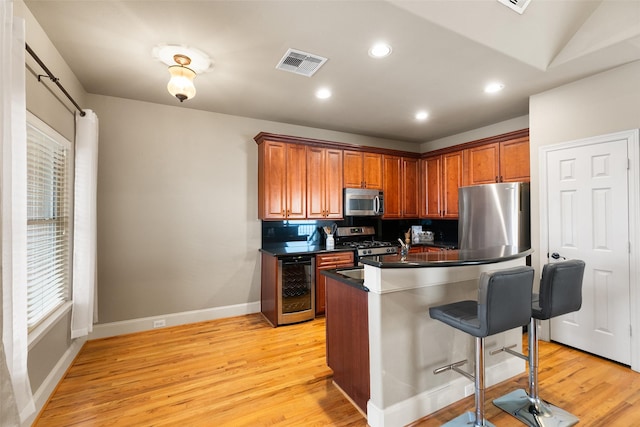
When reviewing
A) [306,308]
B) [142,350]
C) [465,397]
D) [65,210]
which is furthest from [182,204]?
[465,397]

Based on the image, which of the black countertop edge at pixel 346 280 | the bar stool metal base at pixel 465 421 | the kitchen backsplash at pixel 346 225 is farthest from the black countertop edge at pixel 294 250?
the bar stool metal base at pixel 465 421

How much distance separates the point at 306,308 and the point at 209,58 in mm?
3078

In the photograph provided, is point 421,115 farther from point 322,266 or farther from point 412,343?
point 412,343

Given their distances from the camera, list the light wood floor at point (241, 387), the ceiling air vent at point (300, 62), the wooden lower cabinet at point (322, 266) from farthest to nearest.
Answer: the wooden lower cabinet at point (322, 266)
the ceiling air vent at point (300, 62)
the light wood floor at point (241, 387)

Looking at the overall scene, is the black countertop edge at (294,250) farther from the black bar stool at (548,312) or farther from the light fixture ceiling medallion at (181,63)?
the black bar stool at (548,312)

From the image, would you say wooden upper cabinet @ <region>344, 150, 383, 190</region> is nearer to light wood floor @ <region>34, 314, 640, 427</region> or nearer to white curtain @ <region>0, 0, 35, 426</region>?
light wood floor @ <region>34, 314, 640, 427</region>

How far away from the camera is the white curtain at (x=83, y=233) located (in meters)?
2.72

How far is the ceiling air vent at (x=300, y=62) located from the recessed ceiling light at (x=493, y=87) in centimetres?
187

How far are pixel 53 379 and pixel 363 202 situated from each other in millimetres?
4012

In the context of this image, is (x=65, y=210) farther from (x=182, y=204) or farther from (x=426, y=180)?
(x=426, y=180)

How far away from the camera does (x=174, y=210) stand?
3762mm

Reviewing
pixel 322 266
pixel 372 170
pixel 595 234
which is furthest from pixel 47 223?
pixel 595 234

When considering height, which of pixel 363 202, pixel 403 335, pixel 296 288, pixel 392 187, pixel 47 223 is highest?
pixel 392 187

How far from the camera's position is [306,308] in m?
3.89
